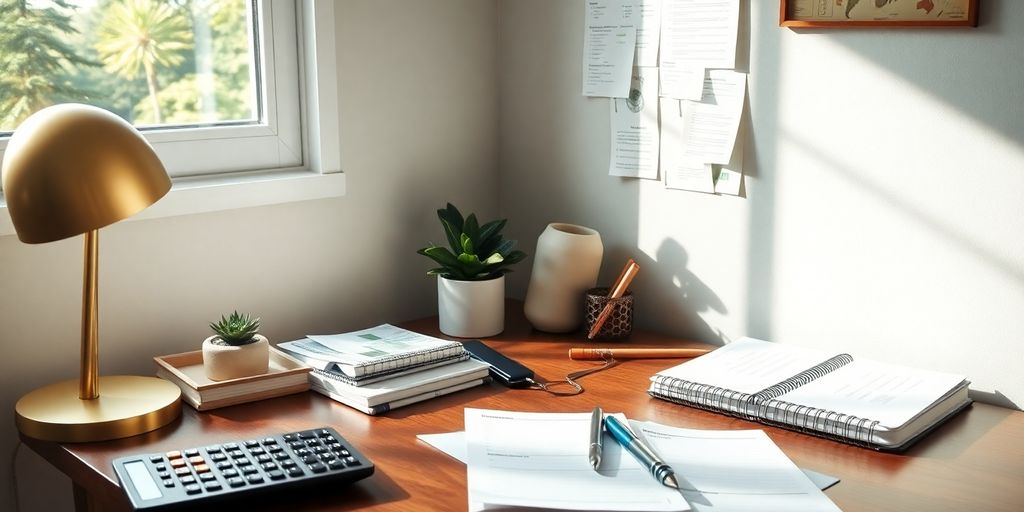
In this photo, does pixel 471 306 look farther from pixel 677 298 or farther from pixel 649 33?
pixel 649 33

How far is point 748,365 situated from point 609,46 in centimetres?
64

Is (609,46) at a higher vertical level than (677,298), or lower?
higher

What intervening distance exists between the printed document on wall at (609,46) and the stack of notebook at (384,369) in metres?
0.58

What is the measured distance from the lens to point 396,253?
186 centimetres

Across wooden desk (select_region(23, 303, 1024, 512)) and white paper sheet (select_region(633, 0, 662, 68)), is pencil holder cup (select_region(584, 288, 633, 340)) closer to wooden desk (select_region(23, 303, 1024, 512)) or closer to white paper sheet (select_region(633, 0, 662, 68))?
wooden desk (select_region(23, 303, 1024, 512))

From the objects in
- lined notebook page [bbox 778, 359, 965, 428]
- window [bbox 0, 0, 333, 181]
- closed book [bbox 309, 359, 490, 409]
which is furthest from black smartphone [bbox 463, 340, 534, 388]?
window [bbox 0, 0, 333, 181]

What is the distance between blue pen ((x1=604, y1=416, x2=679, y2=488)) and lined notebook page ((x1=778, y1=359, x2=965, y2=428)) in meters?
0.25

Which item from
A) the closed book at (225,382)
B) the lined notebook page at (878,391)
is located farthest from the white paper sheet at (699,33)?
the closed book at (225,382)

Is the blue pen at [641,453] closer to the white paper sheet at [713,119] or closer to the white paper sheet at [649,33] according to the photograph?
the white paper sheet at [713,119]

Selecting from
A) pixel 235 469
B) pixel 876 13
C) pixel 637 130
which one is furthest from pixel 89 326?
pixel 876 13

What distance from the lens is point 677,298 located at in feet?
5.71

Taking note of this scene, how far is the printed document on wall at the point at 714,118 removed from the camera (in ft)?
5.22

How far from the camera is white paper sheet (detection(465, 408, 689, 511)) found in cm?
104

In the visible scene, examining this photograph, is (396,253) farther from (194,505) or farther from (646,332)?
(194,505)
